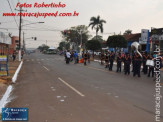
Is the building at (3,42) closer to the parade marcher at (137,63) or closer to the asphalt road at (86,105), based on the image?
the parade marcher at (137,63)

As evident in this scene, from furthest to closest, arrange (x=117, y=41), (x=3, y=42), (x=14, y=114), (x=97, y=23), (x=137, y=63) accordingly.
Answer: (x=97, y=23) → (x=117, y=41) → (x=3, y=42) → (x=137, y=63) → (x=14, y=114)

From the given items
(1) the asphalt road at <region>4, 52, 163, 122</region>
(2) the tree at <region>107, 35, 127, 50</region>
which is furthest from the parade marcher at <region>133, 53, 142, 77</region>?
(2) the tree at <region>107, 35, 127, 50</region>

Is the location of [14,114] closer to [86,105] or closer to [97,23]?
[86,105]

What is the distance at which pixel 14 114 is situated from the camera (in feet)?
19.4

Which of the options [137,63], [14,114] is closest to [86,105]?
[14,114]

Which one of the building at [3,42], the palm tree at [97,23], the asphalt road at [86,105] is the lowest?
the asphalt road at [86,105]

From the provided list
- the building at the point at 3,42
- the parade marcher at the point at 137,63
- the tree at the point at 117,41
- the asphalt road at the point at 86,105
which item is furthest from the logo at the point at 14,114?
the tree at the point at 117,41

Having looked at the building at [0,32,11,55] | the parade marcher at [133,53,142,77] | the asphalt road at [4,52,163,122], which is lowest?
the asphalt road at [4,52,163,122]

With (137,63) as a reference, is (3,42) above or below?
above

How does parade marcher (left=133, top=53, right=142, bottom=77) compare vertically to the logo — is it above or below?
above

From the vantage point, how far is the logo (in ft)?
18.2

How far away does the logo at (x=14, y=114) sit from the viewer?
5.54 m

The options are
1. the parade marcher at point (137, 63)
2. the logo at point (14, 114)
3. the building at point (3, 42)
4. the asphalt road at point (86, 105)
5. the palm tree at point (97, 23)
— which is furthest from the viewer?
the palm tree at point (97, 23)

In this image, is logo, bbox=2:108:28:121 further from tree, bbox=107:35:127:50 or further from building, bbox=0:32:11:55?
tree, bbox=107:35:127:50
